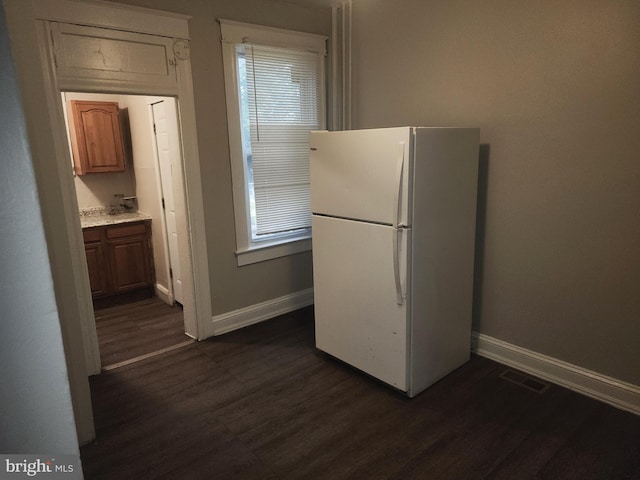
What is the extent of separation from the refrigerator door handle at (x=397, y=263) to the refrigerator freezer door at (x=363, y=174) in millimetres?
Result: 57

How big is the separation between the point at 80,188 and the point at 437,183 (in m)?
3.85

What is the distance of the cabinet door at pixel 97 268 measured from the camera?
4.07m

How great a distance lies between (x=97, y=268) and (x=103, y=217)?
2.08ft

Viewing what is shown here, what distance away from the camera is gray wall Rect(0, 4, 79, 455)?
492 millimetres

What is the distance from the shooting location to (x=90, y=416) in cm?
223

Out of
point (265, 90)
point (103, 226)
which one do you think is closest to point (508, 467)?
point (265, 90)

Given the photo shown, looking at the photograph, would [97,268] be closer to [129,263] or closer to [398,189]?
[129,263]

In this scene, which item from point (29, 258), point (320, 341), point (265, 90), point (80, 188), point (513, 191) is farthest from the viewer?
point (80, 188)

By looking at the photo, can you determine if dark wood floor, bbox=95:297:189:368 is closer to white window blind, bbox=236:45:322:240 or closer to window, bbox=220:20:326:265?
window, bbox=220:20:326:265

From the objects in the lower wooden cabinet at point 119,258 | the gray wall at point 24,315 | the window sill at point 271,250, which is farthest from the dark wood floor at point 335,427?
the gray wall at point 24,315

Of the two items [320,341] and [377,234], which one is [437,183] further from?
[320,341]

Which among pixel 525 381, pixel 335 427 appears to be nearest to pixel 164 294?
pixel 335 427

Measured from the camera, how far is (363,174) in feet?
8.20

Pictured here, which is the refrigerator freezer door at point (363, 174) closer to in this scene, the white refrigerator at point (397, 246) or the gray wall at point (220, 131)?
the white refrigerator at point (397, 246)
